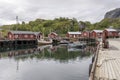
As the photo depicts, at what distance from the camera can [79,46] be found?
70.0 m

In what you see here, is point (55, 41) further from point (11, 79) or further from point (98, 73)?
point (98, 73)

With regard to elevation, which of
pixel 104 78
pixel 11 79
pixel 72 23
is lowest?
pixel 11 79

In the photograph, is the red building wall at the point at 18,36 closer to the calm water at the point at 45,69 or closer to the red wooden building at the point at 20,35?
the red wooden building at the point at 20,35

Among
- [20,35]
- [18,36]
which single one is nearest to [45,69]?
[18,36]

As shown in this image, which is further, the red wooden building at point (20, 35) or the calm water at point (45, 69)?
the red wooden building at point (20, 35)

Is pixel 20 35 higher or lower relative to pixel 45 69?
higher

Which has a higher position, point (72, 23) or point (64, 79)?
point (72, 23)

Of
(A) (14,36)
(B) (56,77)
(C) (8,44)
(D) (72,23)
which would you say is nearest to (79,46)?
(C) (8,44)

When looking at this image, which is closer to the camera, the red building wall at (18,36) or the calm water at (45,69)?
the calm water at (45,69)

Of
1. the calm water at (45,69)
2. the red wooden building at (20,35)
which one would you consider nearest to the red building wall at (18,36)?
the red wooden building at (20,35)

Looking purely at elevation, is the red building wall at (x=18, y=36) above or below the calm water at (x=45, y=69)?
above

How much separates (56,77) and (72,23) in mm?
150218

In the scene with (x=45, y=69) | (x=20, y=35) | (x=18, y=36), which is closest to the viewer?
(x=45, y=69)

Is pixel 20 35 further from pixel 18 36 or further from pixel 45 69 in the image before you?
pixel 45 69
